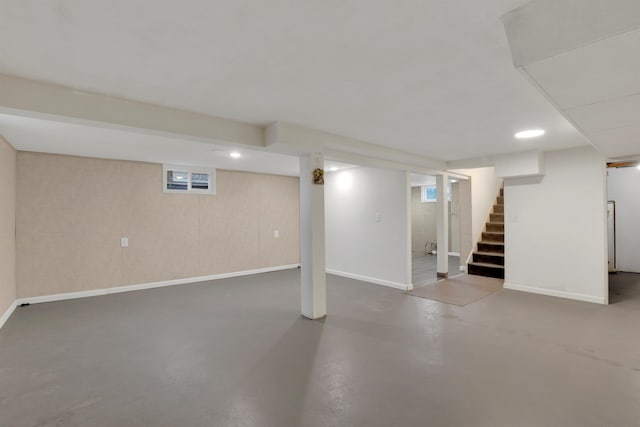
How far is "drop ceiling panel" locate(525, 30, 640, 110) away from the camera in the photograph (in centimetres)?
127

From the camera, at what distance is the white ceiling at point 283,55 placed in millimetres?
1362

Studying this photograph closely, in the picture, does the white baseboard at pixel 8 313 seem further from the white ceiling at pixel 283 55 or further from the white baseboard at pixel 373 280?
the white baseboard at pixel 373 280

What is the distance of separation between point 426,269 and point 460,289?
1921 mm

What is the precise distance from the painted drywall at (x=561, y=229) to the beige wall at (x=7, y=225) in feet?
23.5

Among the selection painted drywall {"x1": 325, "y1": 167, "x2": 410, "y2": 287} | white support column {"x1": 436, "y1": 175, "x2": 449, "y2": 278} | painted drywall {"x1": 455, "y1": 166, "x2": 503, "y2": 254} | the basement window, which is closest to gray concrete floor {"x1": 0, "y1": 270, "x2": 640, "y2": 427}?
painted drywall {"x1": 325, "y1": 167, "x2": 410, "y2": 287}

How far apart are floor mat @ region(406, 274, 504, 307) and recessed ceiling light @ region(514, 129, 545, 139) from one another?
2.35m

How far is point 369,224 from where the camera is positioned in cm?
575

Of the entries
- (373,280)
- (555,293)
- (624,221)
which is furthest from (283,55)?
(624,221)

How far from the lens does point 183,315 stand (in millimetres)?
3861

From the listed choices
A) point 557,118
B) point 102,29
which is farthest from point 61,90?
point 557,118

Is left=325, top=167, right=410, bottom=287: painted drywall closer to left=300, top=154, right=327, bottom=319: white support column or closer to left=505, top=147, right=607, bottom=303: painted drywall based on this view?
left=505, top=147, right=607, bottom=303: painted drywall

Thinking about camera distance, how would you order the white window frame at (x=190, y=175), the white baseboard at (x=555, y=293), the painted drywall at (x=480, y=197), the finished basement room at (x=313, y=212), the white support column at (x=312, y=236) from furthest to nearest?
the painted drywall at (x=480, y=197), the white window frame at (x=190, y=175), the white baseboard at (x=555, y=293), the white support column at (x=312, y=236), the finished basement room at (x=313, y=212)

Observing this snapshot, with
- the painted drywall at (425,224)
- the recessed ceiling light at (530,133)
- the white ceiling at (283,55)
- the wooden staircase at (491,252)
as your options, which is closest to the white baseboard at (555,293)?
the wooden staircase at (491,252)

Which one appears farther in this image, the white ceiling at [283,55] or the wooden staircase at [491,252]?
the wooden staircase at [491,252]
